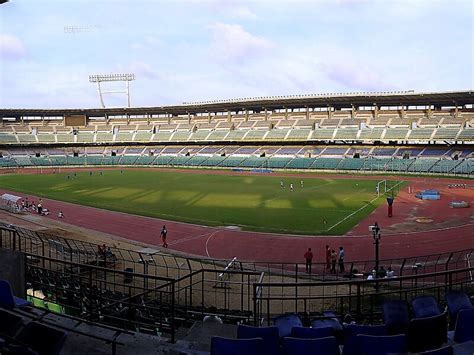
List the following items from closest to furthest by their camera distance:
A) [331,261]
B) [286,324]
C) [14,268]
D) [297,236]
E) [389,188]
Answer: [286,324] < [14,268] < [331,261] < [297,236] < [389,188]

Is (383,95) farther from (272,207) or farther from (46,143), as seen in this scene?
(46,143)

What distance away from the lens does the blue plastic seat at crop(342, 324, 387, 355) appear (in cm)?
594

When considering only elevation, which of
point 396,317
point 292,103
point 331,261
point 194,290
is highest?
point 292,103

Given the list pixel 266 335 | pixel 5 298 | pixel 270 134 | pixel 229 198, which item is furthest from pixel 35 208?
pixel 270 134

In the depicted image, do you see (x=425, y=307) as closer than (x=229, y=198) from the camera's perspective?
Yes

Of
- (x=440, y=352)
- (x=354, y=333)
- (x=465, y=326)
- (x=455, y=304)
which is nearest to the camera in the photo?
(x=440, y=352)

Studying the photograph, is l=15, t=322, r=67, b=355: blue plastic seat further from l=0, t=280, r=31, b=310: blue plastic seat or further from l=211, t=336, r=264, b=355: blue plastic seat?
l=211, t=336, r=264, b=355: blue plastic seat

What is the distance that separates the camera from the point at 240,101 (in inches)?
3440

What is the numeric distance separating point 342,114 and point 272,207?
5498cm

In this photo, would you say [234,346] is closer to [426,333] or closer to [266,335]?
[266,335]

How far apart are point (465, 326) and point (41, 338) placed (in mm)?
6004

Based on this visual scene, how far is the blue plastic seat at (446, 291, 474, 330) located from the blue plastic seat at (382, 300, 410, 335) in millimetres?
1156

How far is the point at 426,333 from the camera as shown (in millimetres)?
6469

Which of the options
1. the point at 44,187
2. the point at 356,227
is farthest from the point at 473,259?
the point at 44,187
